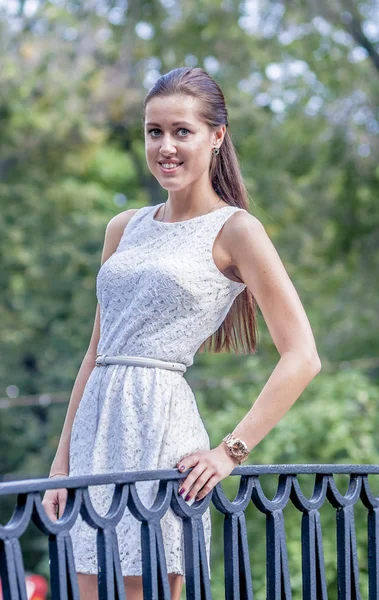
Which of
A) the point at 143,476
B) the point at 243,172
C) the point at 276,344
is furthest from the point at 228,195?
the point at 243,172

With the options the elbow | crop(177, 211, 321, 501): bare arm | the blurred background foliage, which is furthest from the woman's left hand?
the blurred background foliage

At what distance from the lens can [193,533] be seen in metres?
1.77

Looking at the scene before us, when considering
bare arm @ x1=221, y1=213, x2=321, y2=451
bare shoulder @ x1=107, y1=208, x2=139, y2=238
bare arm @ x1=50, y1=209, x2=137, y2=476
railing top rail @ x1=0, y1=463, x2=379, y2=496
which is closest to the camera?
railing top rail @ x1=0, y1=463, x2=379, y2=496

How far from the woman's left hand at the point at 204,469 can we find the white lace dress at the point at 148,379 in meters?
0.12

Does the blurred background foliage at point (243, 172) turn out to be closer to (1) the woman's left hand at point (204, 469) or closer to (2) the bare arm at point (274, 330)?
(2) the bare arm at point (274, 330)

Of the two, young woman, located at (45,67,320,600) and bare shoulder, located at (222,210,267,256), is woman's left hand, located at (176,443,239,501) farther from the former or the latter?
bare shoulder, located at (222,210,267,256)

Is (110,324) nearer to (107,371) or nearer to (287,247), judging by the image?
(107,371)

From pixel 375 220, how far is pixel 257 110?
1811 millimetres

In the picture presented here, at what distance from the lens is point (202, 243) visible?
200 cm

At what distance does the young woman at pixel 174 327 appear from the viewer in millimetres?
1884

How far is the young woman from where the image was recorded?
188cm

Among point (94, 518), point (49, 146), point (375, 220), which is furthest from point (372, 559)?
point (49, 146)

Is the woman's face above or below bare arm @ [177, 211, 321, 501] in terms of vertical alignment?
above

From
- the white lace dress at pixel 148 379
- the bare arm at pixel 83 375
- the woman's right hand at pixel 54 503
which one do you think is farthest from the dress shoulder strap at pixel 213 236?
the woman's right hand at pixel 54 503
